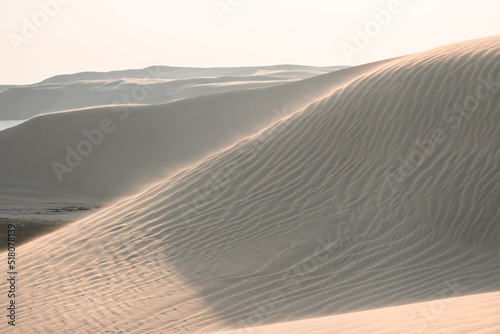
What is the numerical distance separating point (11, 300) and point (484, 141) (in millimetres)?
7226

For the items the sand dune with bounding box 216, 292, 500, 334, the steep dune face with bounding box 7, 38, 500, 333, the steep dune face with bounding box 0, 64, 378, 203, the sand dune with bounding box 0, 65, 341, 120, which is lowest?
the sand dune with bounding box 216, 292, 500, 334

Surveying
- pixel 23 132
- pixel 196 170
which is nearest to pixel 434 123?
pixel 196 170

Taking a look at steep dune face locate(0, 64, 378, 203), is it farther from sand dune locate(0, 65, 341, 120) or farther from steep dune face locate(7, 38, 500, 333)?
sand dune locate(0, 65, 341, 120)

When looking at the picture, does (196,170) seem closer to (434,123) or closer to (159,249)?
(159,249)

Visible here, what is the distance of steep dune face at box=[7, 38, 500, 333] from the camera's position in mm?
7793

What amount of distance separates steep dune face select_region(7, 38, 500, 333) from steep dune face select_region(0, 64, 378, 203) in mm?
10420

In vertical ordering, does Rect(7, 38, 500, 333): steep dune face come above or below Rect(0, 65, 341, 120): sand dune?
below

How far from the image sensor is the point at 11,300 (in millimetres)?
8750

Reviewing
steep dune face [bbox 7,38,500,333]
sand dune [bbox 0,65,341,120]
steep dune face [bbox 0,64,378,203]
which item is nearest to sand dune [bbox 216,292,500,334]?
steep dune face [bbox 7,38,500,333]

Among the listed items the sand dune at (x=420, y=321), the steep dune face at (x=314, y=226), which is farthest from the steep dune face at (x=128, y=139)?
the sand dune at (x=420, y=321)

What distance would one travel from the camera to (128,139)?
2636 cm

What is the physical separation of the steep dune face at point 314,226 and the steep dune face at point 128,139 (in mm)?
10420

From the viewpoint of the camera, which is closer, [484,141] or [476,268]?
[476,268]

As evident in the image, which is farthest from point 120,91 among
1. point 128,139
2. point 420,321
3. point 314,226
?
point 420,321
